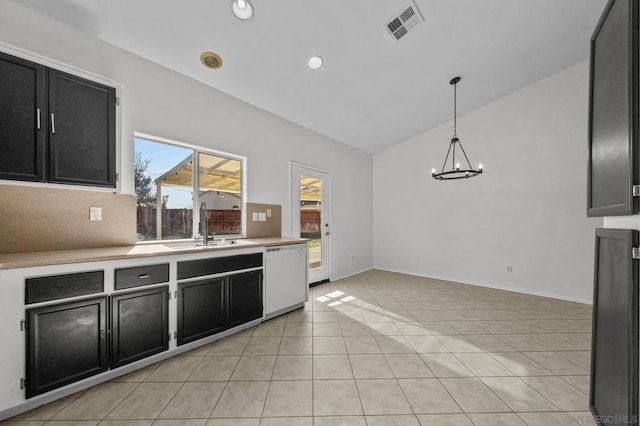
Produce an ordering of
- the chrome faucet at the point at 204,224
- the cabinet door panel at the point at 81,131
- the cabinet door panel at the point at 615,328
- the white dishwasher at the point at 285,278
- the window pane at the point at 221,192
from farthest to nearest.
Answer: the window pane at the point at 221,192 < the white dishwasher at the point at 285,278 < the chrome faucet at the point at 204,224 < the cabinet door panel at the point at 81,131 < the cabinet door panel at the point at 615,328

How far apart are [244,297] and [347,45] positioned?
2.96 m

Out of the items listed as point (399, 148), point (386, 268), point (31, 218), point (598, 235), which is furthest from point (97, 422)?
point (399, 148)

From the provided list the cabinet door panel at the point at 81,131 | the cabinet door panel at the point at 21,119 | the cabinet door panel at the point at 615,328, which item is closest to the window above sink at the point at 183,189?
the cabinet door panel at the point at 81,131

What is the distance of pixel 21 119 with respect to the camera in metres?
1.67

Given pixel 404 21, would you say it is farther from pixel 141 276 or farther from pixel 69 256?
pixel 69 256

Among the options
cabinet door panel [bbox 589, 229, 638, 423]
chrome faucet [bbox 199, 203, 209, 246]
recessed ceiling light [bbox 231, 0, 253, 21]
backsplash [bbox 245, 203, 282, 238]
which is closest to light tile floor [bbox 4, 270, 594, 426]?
cabinet door panel [bbox 589, 229, 638, 423]

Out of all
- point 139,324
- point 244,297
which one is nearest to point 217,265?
point 244,297

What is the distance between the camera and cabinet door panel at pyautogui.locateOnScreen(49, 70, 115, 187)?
1.81 meters

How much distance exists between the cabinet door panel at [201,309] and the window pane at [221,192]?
97 cm

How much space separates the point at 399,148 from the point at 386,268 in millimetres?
2790

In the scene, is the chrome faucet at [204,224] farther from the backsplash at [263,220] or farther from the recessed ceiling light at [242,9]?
the recessed ceiling light at [242,9]

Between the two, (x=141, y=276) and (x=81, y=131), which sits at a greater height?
(x=81, y=131)

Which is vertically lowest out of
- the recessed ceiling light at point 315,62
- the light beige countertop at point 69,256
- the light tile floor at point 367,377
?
the light tile floor at point 367,377

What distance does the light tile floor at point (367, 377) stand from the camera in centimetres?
152
